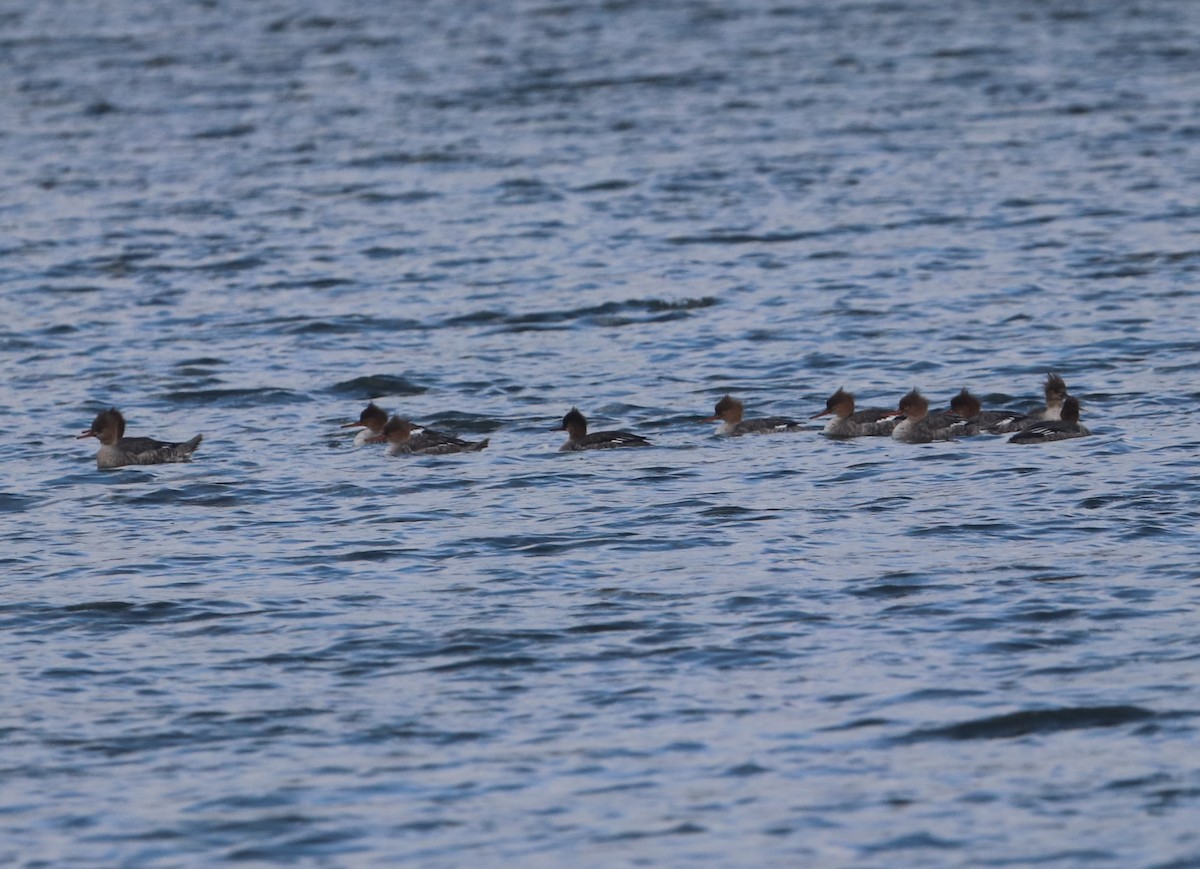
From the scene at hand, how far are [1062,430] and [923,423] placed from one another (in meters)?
1.29

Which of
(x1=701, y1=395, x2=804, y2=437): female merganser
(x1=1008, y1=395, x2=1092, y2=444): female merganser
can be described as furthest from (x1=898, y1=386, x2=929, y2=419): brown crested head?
(x1=701, y1=395, x2=804, y2=437): female merganser

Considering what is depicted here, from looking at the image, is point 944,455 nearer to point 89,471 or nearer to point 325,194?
point 89,471

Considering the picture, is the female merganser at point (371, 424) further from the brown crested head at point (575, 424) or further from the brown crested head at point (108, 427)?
the brown crested head at point (108, 427)

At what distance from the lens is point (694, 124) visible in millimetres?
40438

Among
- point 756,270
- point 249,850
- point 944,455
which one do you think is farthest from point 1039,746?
point 756,270

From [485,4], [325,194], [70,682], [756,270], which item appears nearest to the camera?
[70,682]

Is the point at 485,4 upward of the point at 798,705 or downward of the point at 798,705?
upward

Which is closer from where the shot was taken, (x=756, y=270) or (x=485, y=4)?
(x=756, y=270)

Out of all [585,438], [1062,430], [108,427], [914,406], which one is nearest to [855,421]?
[914,406]

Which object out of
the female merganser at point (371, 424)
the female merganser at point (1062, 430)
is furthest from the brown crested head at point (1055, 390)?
the female merganser at point (371, 424)

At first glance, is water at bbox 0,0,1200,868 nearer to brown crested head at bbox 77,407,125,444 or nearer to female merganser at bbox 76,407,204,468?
female merganser at bbox 76,407,204,468

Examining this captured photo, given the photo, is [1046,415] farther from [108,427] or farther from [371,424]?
→ [108,427]

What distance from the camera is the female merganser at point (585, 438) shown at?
19.9 m

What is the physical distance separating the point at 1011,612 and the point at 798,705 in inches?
85.5
